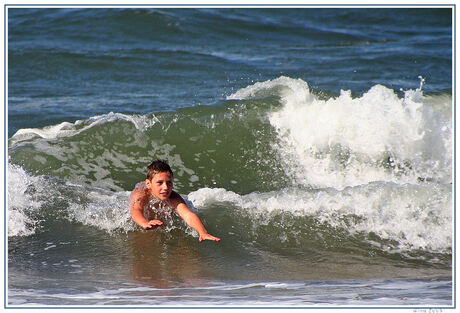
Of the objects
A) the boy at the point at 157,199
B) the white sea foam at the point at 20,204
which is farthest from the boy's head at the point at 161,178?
the white sea foam at the point at 20,204

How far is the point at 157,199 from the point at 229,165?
7.30 ft

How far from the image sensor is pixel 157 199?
603 cm

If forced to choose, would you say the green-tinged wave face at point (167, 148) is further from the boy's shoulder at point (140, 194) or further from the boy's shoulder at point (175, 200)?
the boy's shoulder at point (175, 200)

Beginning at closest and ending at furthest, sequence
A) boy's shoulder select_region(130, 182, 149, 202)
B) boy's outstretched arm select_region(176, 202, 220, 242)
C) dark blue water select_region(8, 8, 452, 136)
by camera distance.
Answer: boy's outstretched arm select_region(176, 202, 220, 242)
boy's shoulder select_region(130, 182, 149, 202)
dark blue water select_region(8, 8, 452, 136)

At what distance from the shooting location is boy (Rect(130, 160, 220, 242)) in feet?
18.7

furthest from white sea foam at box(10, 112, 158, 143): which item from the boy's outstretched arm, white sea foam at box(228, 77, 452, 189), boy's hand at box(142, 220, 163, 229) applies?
boy's hand at box(142, 220, 163, 229)

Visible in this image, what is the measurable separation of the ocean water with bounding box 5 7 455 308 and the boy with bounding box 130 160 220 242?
22cm

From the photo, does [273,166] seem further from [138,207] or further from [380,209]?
[138,207]

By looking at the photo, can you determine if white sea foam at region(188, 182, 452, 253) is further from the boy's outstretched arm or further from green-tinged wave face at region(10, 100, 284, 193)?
green-tinged wave face at region(10, 100, 284, 193)

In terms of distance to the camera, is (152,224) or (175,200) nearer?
(152,224)

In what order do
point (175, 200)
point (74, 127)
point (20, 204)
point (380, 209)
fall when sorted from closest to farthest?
1. point (175, 200)
2. point (380, 209)
3. point (20, 204)
4. point (74, 127)

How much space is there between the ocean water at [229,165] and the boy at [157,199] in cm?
22

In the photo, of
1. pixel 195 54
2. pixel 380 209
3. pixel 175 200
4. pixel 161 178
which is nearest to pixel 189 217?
pixel 175 200

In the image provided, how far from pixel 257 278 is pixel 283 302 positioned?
67cm
